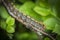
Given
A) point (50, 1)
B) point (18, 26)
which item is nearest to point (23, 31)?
point (18, 26)

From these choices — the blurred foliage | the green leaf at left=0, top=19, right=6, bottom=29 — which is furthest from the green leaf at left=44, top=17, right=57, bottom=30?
the green leaf at left=0, top=19, right=6, bottom=29

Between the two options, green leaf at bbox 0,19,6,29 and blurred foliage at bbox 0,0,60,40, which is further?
green leaf at bbox 0,19,6,29

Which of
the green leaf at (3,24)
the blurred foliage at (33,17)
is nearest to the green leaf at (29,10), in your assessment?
the blurred foliage at (33,17)

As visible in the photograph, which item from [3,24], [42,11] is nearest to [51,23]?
[42,11]

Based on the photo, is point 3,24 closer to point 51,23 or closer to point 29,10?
point 29,10

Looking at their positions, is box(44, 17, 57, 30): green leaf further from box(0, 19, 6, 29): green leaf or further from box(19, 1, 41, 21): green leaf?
box(0, 19, 6, 29): green leaf

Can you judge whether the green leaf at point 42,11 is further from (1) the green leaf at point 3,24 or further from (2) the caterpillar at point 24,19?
(1) the green leaf at point 3,24
